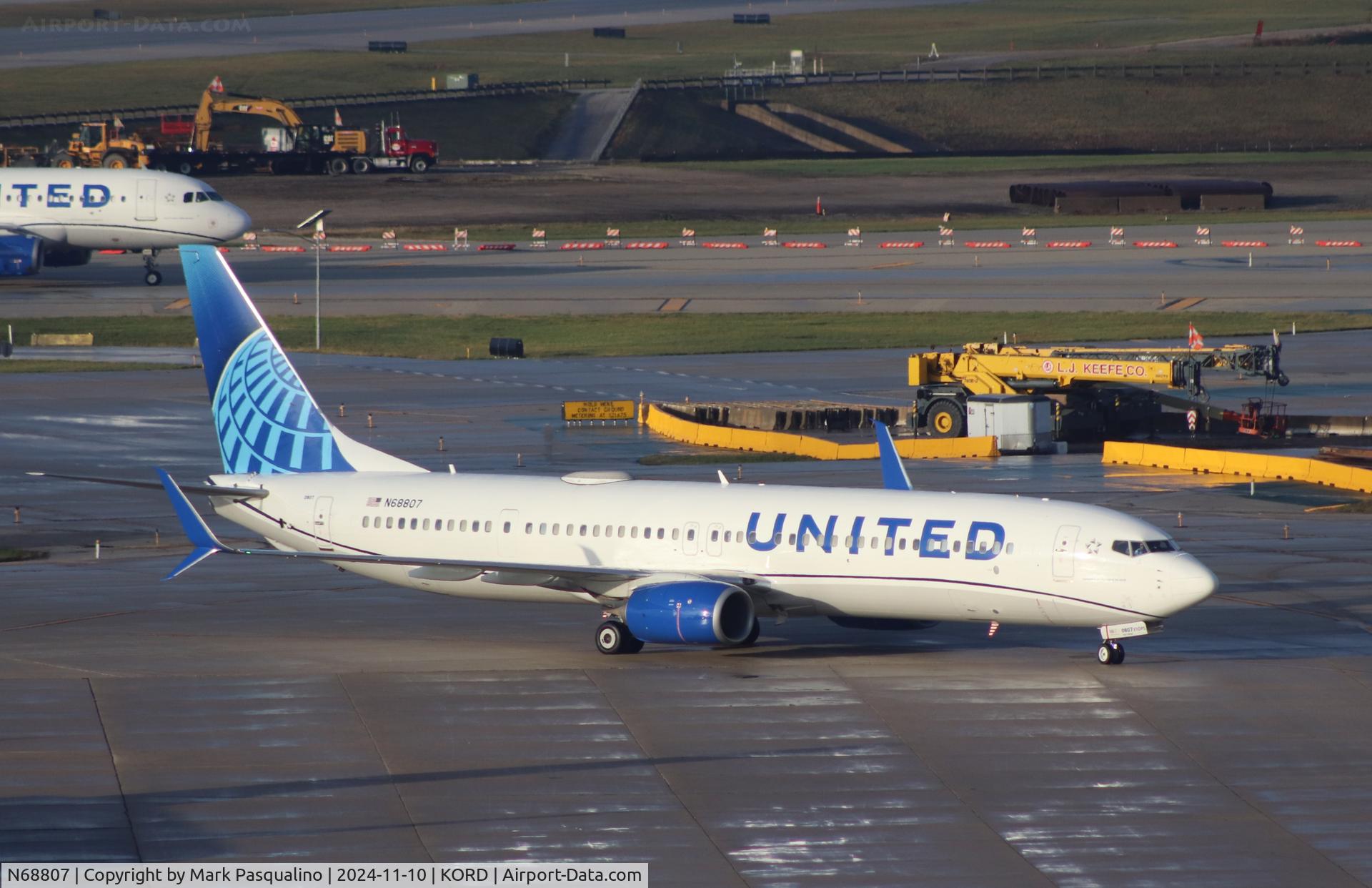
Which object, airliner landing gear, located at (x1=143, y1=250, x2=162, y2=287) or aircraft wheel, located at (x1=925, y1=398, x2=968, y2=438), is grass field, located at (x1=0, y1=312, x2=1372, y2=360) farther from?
aircraft wheel, located at (x1=925, y1=398, x2=968, y2=438)

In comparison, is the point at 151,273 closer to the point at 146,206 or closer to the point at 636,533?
the point at 146,206

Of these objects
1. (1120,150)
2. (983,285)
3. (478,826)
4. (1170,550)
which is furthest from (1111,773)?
(1120,150)

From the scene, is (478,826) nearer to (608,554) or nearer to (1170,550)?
(608,554)

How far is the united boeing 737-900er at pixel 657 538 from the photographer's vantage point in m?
37.3

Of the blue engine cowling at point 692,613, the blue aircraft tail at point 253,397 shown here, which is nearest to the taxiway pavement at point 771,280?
the blue aircraft tail at point 253,397

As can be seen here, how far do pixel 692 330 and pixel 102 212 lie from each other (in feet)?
123

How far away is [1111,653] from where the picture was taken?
38844mm

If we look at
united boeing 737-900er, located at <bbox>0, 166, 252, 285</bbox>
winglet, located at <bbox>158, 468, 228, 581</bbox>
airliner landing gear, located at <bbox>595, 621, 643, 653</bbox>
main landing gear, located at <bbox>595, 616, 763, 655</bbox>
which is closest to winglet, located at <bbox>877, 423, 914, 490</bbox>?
main landing gear, located at <bbox>595, 616, 763, 655</bbox>

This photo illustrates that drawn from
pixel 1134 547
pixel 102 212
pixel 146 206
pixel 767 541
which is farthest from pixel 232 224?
pixel 1134 547

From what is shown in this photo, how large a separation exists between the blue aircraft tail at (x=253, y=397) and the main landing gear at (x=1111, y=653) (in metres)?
15.9

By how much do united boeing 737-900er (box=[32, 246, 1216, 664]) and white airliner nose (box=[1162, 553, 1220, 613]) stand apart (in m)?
0.03

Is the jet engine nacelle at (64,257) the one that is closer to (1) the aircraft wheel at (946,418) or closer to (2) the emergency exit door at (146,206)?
(2) the emergency exit door at (146,206)

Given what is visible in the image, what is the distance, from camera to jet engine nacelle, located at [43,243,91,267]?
406 feet

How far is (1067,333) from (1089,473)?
96.7 feet
